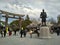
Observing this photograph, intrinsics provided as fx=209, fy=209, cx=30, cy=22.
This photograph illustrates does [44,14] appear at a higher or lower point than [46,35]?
higher

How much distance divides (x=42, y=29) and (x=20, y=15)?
31.2 metres

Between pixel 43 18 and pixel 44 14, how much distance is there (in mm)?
567

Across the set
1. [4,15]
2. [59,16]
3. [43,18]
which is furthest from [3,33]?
[59,16]

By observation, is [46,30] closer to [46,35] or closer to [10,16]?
[46,35]

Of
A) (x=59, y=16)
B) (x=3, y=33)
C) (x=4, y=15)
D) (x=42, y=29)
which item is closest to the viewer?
(x=42, y=29)

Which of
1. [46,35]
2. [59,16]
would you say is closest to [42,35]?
[46,35]

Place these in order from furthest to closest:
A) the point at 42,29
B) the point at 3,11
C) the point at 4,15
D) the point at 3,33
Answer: the point at 4,15
the point at 3,11
the point at 3,33
the point at 42,29

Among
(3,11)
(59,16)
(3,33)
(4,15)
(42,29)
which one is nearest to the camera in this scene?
(42,29)

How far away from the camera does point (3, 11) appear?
173 ft

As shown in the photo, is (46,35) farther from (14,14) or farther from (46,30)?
(14,14)

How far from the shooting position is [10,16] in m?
58.9

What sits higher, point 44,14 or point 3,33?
point 44,14

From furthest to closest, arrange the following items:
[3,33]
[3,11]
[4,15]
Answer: [4,15]
[3,11]
[3,33]

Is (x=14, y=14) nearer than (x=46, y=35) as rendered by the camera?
No
